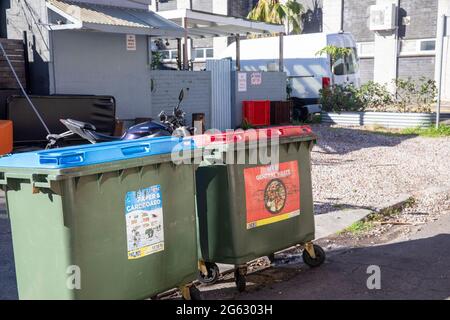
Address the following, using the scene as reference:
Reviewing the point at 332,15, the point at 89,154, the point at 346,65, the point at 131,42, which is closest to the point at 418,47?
the point at 332,15

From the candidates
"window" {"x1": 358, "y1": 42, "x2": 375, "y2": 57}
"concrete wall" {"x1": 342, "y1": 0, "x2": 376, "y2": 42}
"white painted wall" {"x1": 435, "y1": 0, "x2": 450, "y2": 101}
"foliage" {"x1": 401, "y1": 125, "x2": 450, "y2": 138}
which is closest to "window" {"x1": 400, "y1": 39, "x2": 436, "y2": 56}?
"white painted wall" {"x1": 435, "y1": 0, "x2": 450, "y2": 101}

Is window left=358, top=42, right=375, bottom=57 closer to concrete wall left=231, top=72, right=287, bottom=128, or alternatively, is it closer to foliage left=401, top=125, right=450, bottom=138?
concrete wall left=231, top=72, right=287, bottom=128

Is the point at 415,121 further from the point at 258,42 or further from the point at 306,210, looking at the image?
the point at 306,210

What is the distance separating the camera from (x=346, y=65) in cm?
1959

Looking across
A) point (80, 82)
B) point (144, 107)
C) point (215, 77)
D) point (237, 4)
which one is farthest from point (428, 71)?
point (80, 82)

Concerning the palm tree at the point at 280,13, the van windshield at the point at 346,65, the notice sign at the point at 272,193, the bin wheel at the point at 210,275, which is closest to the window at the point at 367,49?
the palm tree at the point at 280,13

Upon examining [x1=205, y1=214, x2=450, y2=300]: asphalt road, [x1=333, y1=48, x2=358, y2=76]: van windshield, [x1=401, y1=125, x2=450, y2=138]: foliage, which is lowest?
[x1=205, y1=214, x2=450, y2=300]: asphalt road

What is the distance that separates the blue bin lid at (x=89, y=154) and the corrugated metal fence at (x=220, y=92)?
445 inches

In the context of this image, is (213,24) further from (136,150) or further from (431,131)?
(136,150)

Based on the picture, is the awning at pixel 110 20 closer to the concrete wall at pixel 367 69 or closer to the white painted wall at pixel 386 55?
the white painted wall at pixel 386 55

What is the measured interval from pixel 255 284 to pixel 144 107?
8.81 metres

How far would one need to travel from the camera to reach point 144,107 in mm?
13594

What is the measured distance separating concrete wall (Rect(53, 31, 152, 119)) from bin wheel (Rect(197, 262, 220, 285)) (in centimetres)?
751

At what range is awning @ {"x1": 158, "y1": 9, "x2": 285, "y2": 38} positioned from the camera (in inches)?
599
